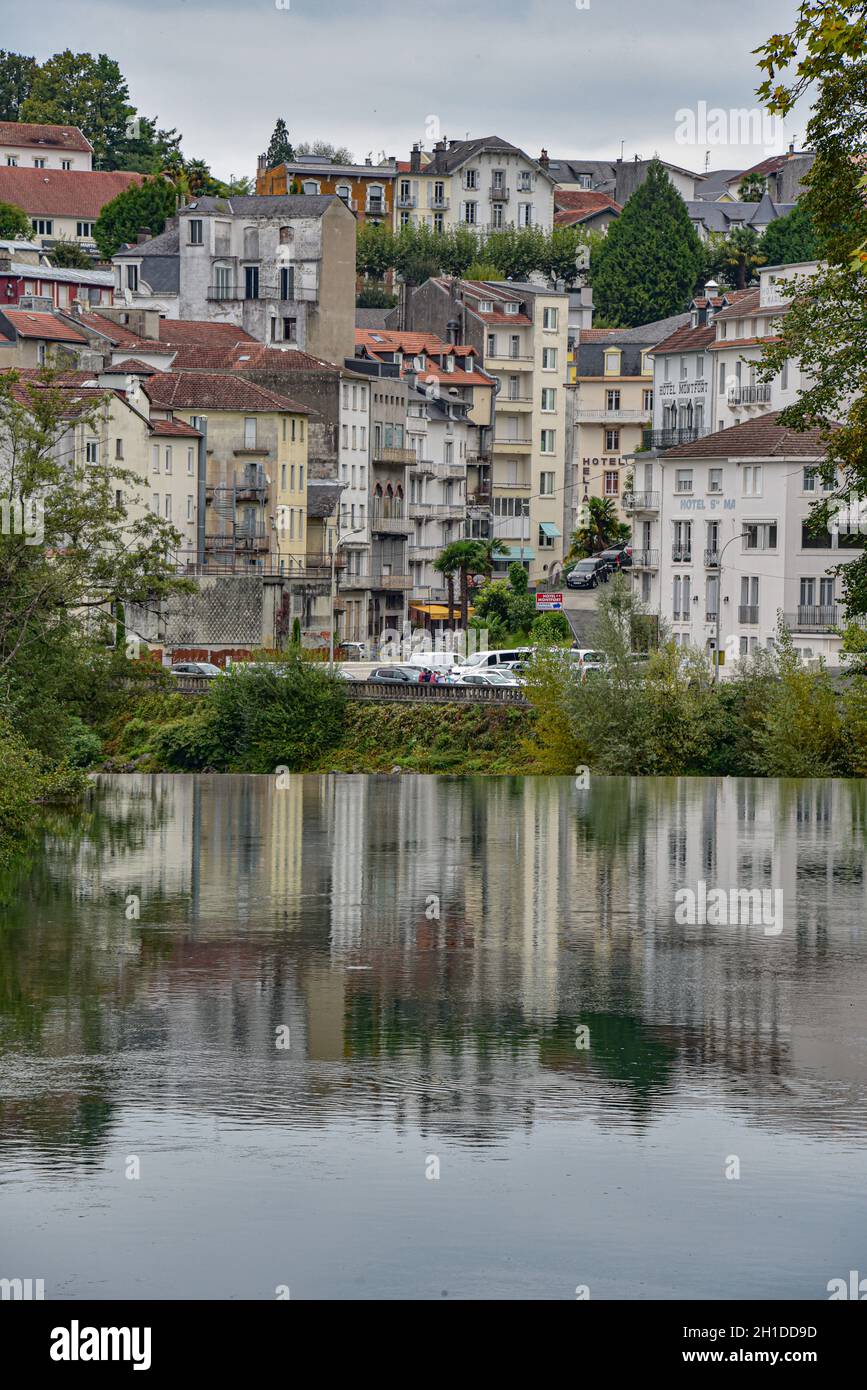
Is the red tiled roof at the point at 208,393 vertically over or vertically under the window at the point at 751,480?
over

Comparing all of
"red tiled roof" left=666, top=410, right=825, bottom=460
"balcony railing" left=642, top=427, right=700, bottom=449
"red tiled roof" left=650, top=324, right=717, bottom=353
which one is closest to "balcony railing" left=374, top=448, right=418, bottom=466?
"balcony railing" left=642, top=427, right=700, bottom=449

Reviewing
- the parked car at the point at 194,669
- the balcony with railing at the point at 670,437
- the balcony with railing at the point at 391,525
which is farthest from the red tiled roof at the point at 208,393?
the balcony with railing at the point at 670,437

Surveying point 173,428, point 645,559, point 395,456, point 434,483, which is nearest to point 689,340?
point 395,456

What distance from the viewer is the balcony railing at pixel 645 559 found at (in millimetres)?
126562

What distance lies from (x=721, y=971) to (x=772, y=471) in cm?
8014

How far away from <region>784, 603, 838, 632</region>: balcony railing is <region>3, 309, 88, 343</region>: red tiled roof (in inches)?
1672

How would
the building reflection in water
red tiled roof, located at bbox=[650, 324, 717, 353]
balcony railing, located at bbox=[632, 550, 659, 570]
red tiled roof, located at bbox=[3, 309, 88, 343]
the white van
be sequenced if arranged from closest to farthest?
the building reflection in water → the white van → red tiled roof, located at bbox=[3, 309, 88, 343] → balcony railing, located at bbox=[632, 550, 659, 570] → red tiled roof, located at bbox=[650, 324, 717, 353]

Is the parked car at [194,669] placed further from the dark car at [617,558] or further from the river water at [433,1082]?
the river water at [433,1082]

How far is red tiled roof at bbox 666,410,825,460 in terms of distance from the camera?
114250 mm

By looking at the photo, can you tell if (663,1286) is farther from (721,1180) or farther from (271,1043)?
(271,1043)

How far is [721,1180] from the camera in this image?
79.4 feet

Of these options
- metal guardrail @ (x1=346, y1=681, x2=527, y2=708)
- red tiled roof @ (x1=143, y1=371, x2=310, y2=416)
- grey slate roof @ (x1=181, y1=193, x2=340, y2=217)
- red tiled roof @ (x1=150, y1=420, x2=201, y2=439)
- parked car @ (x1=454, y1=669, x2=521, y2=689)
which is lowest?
metal guardrail @ (x1=346, y1=681, x2=527, y2=708)

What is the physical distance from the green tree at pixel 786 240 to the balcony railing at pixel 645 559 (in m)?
52.2

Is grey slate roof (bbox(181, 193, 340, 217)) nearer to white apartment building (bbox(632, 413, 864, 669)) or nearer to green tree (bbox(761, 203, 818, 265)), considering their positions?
white apartment building (bbox(632, 413, 864, 669))
